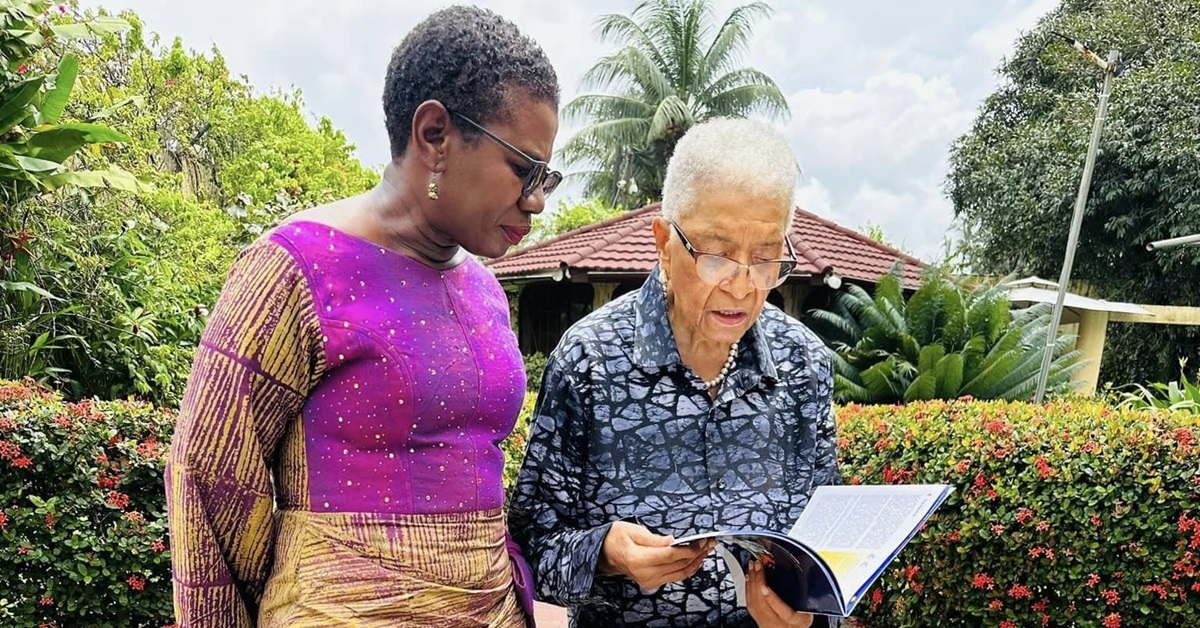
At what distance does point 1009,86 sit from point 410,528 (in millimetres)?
21516

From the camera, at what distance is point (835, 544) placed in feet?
4.50

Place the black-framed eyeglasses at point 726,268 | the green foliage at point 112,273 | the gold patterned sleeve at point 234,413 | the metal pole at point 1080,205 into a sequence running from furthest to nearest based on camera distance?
1. the metal pole at point 1080,205
2. the green foliage at point 112,273
3. the black-framed eyeglasses at point 726,268
4. the gold patterned sleeve at point 234,413

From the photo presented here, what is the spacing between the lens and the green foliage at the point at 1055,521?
3648 mm

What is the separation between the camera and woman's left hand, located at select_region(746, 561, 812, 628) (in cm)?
145

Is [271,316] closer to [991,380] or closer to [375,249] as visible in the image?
[375,249]

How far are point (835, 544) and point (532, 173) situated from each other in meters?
0.77

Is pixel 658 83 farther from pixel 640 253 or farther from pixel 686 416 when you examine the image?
pixel 686 416

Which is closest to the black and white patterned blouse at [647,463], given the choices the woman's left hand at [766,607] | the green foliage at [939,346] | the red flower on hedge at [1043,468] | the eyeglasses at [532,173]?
the woman's left hand at [766,607]

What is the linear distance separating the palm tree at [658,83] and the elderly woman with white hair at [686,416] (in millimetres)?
21182

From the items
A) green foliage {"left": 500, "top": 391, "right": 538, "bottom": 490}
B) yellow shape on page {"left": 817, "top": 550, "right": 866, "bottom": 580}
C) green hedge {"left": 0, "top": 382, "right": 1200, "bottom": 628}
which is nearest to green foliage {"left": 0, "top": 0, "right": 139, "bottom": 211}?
green hedge {"left": 0, "top": 382, "right": 1200, "bottom": 628}

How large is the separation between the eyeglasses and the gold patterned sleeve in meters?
0.31

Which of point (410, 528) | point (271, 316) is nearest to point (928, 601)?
point (410, 528)

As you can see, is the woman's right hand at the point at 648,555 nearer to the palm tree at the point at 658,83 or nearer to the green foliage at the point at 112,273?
the green foliage at the point at 112,273

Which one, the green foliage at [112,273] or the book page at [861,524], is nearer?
the book page at [861,524]
